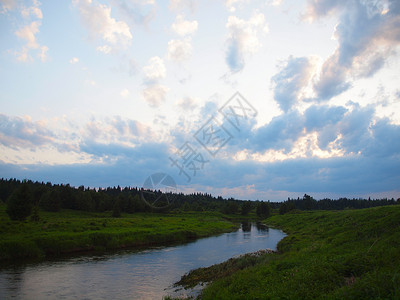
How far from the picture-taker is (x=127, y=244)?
153ft

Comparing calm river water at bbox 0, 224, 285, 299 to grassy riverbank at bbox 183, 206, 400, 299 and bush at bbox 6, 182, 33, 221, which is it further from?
bush at bbox 6, 182, 33, 221

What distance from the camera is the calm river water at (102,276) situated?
22031 mm

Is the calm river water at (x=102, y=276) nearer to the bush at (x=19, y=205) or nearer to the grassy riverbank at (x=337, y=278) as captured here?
the grassy riverbank at (x=337, y=278)

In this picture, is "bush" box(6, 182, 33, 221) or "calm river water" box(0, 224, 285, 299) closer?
"calm river water" box(0, 224, 285, 299)

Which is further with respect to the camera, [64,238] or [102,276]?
[64,238]

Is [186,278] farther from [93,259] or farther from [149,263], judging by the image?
[93,259]

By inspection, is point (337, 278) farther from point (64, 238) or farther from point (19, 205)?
point (19, 205)

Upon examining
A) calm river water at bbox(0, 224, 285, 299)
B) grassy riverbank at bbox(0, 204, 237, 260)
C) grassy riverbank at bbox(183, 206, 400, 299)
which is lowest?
calm river water at bbox(0, 224, 285, 299)

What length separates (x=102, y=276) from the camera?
27.4 metres

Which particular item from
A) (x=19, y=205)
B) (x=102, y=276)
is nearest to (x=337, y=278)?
(x=102, y=276)

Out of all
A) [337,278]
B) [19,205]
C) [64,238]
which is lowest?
[64,238]

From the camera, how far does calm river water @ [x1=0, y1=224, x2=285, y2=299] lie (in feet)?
72.3

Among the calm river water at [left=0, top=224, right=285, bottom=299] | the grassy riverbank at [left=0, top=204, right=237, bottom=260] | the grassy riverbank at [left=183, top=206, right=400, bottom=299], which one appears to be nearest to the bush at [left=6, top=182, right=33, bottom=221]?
the grassy riverbank at [left=0, top=204, right=237, bottom=260]

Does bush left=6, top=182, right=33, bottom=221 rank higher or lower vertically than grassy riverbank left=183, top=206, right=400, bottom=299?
higher
